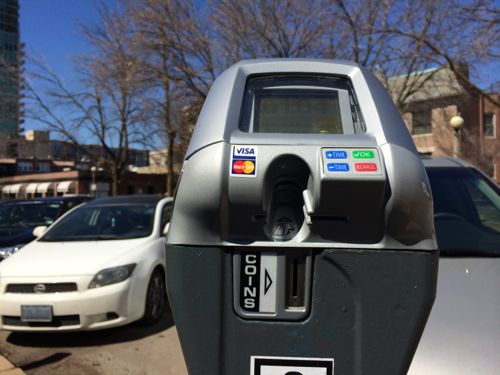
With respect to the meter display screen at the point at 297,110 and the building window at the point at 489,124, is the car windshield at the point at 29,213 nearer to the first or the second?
the meter display screen at the point at 297,110

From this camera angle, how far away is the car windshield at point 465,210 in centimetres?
287

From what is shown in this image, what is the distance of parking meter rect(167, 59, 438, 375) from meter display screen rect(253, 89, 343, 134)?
0.29 m

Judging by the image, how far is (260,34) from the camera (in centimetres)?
1260

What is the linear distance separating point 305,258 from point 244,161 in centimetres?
33

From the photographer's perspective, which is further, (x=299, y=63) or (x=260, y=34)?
(x=260, y=34)

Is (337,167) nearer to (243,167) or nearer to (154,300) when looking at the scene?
(243,167)

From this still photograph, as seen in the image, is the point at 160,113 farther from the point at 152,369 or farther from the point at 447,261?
the point at 447,261

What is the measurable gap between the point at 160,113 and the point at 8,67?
24.8 ft

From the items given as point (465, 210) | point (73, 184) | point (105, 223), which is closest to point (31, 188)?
point (73, 184)

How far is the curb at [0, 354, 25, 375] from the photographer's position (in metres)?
3.62

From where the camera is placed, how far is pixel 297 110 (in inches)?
67.2

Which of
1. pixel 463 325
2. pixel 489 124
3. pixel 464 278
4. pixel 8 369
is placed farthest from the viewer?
pixel 489 124

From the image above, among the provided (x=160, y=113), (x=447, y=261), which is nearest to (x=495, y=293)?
(x=447, y=261)

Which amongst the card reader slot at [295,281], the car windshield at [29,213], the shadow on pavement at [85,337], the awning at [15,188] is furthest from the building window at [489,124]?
the awning at [15,188]
